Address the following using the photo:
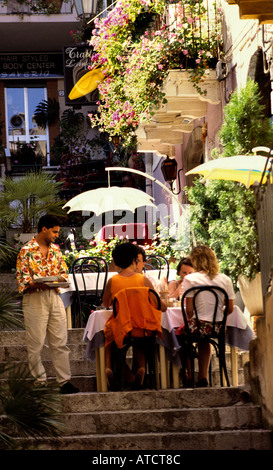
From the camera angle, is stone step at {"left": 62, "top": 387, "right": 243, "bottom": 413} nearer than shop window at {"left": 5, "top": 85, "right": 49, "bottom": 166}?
Yes

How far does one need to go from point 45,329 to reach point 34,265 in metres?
0.62

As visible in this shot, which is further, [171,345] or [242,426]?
[171,345]

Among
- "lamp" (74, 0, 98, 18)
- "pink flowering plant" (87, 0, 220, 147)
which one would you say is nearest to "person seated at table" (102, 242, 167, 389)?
"pink flowering plant" (87, 0, 220, 147)

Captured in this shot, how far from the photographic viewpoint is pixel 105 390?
8.58 meters

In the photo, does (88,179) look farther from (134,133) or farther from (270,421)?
(270,421)

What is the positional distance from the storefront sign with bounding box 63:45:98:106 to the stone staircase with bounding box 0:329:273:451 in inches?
508

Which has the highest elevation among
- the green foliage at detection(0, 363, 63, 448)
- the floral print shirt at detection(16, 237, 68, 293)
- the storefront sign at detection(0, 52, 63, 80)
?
the storefront sign at detection(0, 52, 63, 80)

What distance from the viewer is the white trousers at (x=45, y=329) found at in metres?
8.59

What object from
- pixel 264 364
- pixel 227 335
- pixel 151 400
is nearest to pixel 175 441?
pixel 151 400

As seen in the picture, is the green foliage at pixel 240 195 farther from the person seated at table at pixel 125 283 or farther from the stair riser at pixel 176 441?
the stair riser at pixel 176 441

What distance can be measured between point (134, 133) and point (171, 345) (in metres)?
7.46

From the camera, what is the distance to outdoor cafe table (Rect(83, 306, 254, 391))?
28.1ft

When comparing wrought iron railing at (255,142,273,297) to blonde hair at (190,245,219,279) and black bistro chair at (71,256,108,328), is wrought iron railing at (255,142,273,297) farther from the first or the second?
black bistro chair at (71,256,108,328)
